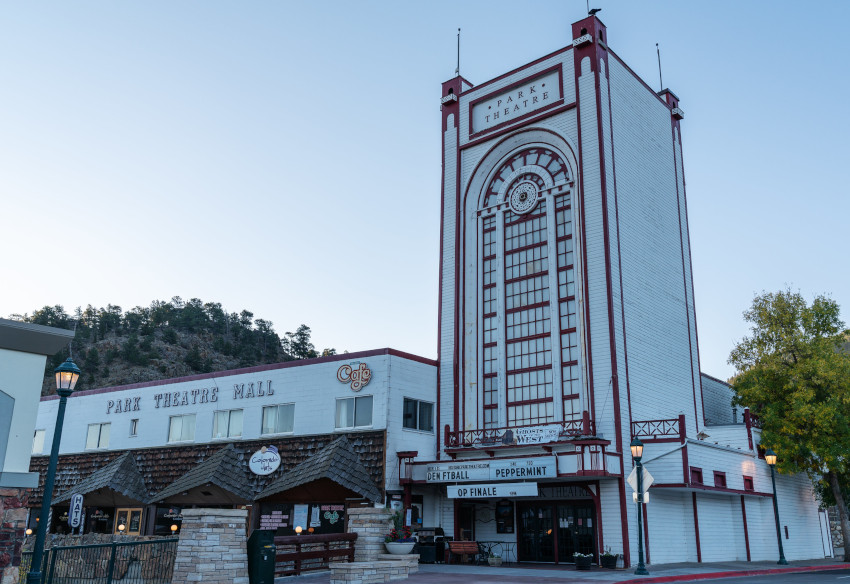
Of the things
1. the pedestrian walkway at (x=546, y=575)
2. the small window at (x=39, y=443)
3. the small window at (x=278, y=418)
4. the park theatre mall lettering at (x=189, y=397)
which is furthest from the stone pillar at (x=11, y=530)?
the small window at (x=39, y=443)

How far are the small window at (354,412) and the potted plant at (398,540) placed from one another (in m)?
8.32

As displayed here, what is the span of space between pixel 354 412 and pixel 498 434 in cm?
651

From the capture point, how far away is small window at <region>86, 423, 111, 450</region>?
43.3m

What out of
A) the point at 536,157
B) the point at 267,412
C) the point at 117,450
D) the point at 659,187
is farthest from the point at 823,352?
the point at 117,450

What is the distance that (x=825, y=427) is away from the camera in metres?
34.0

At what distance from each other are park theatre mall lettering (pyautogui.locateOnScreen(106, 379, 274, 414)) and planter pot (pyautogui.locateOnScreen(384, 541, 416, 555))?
14614 millimetres

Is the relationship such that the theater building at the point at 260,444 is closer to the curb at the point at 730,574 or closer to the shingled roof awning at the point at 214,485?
the shingled roof awning at the point at 214,485

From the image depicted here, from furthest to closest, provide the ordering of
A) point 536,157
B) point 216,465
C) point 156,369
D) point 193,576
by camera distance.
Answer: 1. point 156,369
2. point 536,157
3. point 216,465
4. point 193,576

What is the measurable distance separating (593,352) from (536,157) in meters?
11.2

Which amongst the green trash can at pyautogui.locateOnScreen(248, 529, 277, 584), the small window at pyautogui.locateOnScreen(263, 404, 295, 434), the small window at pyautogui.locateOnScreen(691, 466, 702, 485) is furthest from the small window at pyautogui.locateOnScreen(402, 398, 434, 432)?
the green trash can at pyautogui.locateOnScreen(248, 529, 277, 584)

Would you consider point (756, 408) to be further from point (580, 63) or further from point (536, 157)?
point (580, 63)

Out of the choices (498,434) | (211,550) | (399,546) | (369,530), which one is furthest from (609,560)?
(211,550)

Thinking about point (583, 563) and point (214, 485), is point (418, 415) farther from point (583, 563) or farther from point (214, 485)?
point (583, 563)

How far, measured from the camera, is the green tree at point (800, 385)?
34531 millimetres
